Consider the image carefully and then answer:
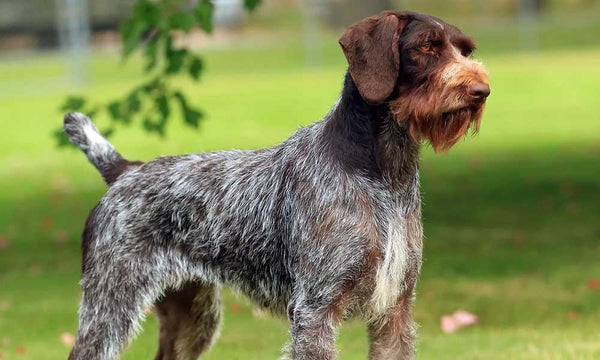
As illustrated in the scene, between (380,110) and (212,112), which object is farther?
(212,112)

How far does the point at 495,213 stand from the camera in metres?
14.5

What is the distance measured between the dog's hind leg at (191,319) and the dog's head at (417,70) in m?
1.83

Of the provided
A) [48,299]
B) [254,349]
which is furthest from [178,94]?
[254,349]

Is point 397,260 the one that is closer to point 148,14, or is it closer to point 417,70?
point 417,70

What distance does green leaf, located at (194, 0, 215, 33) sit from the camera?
10508 mm

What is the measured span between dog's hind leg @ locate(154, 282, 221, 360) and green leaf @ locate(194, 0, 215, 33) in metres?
3.85

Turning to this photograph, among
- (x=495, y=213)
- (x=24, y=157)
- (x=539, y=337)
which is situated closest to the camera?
(x=539, y=337)

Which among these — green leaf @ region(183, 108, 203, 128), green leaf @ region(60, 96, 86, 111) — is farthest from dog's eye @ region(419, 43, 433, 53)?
green leaf @ region(183, 108, 203, 128)

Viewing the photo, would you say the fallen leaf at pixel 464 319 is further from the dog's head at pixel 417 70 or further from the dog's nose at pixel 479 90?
the dog's nose at pixel 479 90

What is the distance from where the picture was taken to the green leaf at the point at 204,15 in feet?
34.5

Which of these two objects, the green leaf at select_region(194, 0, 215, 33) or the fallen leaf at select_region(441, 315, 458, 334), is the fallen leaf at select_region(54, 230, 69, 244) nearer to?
the green leaf at select_region(194, 0, 215, 33)

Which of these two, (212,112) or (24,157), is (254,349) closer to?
(24,157)

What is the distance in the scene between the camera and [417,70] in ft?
19.1

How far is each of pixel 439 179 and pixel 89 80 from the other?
1434cm
